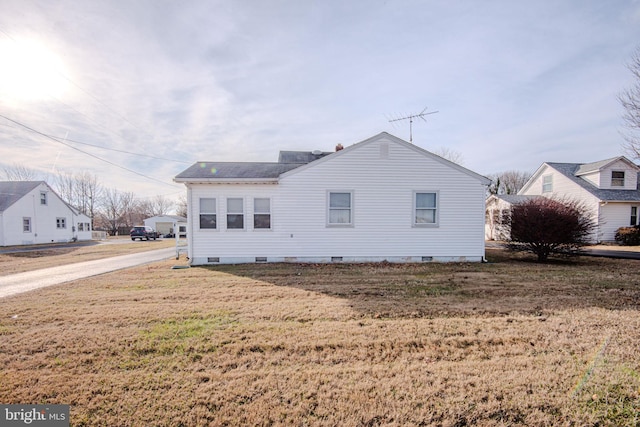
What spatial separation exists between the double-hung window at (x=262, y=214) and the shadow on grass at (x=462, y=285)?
1.54m

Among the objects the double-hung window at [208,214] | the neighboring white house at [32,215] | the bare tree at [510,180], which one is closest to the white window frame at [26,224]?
the neighboring white house at [32,215]

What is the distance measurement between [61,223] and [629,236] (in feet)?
162

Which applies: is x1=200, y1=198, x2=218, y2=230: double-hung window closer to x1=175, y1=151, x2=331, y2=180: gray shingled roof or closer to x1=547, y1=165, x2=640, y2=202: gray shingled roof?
x1=175, y1=151, x2=331, y2=180: gray shingled roof

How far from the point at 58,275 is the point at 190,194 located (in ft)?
16.1

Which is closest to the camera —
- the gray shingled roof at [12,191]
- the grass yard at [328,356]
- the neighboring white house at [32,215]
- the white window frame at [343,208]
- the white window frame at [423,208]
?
the grass yard at [328,356]

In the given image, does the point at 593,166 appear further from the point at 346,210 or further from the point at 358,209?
the point at 346,210

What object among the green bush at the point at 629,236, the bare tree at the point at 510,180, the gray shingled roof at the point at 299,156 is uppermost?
the bare tree at the point at 510,180

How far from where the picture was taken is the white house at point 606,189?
1900cm

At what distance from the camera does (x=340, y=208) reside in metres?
10.7

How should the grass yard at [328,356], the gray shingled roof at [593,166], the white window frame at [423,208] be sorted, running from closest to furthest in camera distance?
the grass yard at [328,356] < the white window frame at [423,208] < the gray shingled roof at [593,166]

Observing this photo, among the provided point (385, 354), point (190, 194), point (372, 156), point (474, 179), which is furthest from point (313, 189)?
point (385, 354)

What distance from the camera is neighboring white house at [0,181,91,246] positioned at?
76.6 feet

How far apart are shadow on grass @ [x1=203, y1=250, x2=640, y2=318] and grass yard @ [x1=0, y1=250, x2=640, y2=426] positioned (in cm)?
7

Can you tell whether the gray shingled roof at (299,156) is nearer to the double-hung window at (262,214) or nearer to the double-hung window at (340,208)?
the double-hung window at (340,208)
